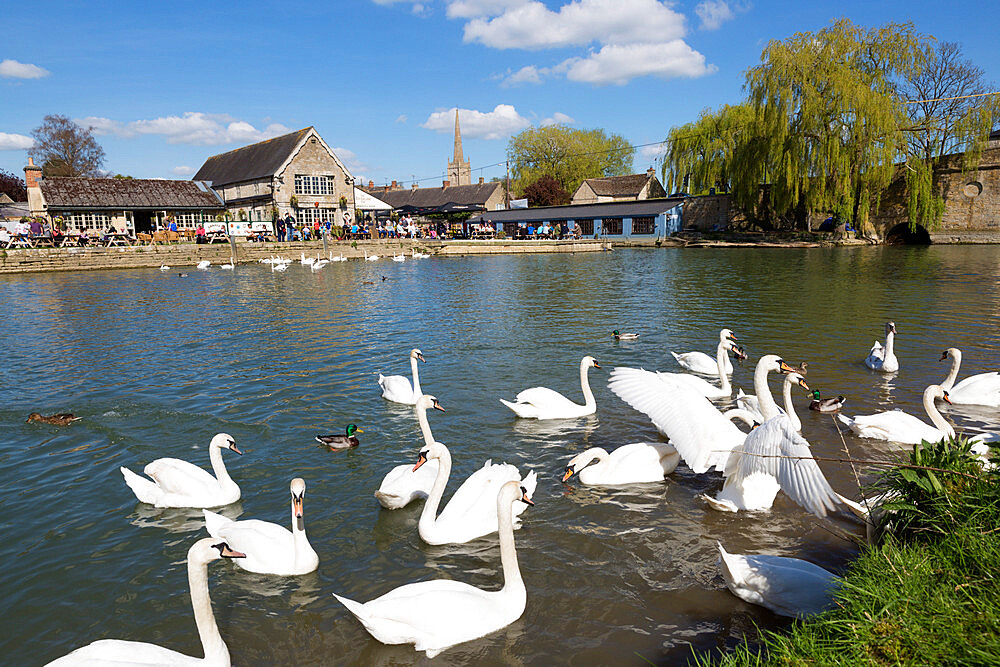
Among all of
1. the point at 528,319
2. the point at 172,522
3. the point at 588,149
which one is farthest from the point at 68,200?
the point at 588,149

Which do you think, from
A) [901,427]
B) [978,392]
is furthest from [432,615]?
[978,392]

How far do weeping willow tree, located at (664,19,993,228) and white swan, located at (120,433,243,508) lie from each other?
44.0 meters

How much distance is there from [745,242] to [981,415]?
4399 centimetres

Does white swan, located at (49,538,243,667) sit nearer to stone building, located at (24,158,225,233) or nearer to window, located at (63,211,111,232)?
stone building, located at (24,158,225,233)

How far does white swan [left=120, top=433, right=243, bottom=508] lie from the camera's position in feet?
21.1

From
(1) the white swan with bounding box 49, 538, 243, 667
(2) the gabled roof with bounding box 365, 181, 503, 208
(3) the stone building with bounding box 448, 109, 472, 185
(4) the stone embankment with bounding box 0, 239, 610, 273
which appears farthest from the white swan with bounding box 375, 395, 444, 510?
(3) the stone building with bounding box 448, 109, 472, 185

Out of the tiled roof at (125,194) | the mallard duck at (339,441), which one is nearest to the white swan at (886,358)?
the mallard duck at (339,441)

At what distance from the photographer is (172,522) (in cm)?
629

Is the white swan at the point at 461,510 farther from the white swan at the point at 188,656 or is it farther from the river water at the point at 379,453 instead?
the white swan at the point at 188,656

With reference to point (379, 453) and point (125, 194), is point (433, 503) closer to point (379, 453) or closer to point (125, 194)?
point (379, 453)

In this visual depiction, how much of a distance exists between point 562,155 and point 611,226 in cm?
3490

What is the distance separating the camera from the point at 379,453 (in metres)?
8.00

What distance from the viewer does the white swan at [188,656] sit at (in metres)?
3.70

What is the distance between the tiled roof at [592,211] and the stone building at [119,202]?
32.8 m
